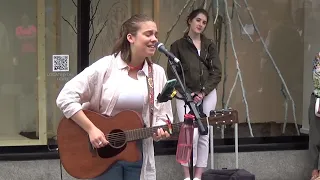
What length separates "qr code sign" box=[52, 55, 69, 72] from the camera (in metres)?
5.68

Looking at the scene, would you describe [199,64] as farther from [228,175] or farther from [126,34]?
[126,34]

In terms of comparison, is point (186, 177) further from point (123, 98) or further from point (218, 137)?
point (123, 98)

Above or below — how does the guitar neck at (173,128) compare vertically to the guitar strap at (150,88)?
below

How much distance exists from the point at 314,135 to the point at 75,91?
10.7ft

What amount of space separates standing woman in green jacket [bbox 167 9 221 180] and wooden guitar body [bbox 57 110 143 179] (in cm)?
195

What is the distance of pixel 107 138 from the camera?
337cm

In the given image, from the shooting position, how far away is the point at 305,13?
21.0 ft

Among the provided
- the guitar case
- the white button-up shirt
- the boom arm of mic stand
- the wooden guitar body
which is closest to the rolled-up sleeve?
→ the white button-up shirt

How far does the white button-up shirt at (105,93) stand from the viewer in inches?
128

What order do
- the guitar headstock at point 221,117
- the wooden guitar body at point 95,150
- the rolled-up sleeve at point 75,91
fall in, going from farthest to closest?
the guitar headstock at point 221,117 < the wooden guitar body at point 95,150 < the rolled-up sleeve at point 75,91

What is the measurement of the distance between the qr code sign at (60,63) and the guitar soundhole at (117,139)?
2.46 metres

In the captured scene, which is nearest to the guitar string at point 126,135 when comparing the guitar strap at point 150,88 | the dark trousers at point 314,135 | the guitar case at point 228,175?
the guitar strap at point 150,88

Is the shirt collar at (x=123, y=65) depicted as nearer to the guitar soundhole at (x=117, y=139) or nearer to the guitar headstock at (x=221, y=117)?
the guitar soundhole at (x=117, y=139)

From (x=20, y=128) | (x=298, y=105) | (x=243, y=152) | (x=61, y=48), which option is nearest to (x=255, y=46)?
(x=298, y=105)
